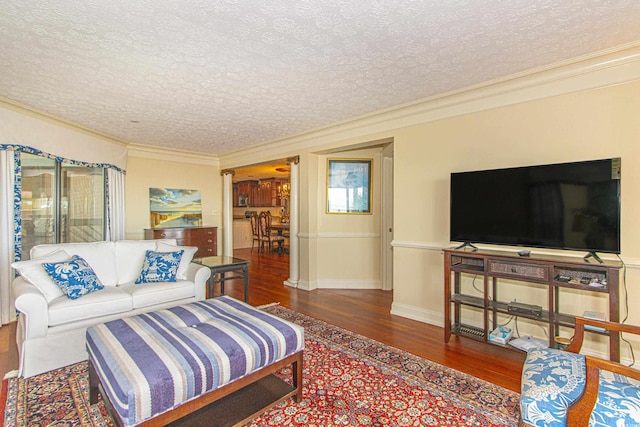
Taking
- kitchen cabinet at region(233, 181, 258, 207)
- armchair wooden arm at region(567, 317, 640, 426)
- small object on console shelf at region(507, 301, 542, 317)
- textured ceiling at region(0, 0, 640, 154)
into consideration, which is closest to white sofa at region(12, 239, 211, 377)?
textured ceiling at region(0, 0, 640, 154)

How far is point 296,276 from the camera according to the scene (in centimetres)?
523

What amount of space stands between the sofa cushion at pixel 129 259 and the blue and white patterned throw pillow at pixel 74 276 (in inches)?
15.3

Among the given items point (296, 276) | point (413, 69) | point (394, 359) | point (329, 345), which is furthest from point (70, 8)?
point (296, 276)

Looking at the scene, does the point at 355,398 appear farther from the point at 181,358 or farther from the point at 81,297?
the point at 81,297

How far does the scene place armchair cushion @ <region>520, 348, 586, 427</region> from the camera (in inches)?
53.8

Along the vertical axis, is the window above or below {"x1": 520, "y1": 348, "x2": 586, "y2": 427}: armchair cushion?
above

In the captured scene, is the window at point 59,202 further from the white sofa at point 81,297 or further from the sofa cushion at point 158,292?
the sofa cushion at point 158,292

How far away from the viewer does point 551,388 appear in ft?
4.73

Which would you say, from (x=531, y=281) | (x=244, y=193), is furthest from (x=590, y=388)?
(x=244, y=193)

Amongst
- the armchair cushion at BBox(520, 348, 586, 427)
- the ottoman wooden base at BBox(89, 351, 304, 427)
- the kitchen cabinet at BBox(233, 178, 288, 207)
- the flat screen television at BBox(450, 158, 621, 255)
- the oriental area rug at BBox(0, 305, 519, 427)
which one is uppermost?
the kitchen cabinet at BBox(233, 178, 288, 207)

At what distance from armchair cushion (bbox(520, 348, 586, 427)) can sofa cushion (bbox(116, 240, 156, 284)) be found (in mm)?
3619

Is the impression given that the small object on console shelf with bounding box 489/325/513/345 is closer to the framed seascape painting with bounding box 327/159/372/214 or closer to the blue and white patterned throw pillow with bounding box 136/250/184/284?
the framed seascape painting with bounding box 327/159/372/214

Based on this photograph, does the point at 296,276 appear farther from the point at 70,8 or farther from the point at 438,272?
the point at 70,8

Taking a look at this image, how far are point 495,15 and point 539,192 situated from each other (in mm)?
1433
